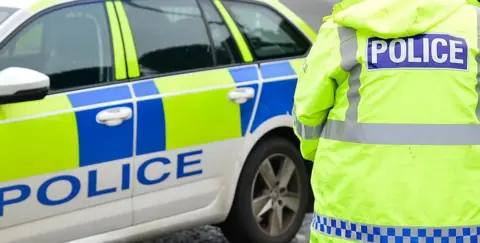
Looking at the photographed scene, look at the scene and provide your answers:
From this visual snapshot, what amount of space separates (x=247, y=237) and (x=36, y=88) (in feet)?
5.69

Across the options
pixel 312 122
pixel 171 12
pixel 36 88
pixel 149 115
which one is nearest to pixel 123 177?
pixel 149 115

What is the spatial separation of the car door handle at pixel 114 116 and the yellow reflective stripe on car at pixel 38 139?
Answer: 0.15m

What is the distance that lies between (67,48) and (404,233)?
238 cm

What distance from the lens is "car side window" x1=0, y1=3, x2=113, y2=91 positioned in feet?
14.6

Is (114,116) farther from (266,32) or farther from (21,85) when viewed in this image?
(266,32)

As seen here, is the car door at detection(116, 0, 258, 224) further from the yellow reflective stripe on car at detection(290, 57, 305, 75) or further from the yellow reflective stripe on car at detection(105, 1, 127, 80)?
the yellow reflective stripe on car at detection(290, 57, 305, 75)

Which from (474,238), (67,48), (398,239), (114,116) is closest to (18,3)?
(67,48)

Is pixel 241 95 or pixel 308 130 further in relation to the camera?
pixel 241 95

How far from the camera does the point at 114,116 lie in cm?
455

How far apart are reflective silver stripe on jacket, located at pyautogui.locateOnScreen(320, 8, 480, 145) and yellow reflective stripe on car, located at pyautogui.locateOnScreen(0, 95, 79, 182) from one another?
190 cm

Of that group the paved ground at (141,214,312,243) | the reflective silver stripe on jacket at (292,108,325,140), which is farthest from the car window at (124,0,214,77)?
the reflective silver stripe on jacket at (292,108,325,140)

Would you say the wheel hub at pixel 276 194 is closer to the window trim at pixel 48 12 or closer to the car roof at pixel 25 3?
the window trim at pixel 48 12

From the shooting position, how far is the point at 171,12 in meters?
5.17

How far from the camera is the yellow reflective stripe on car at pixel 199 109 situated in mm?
4828
